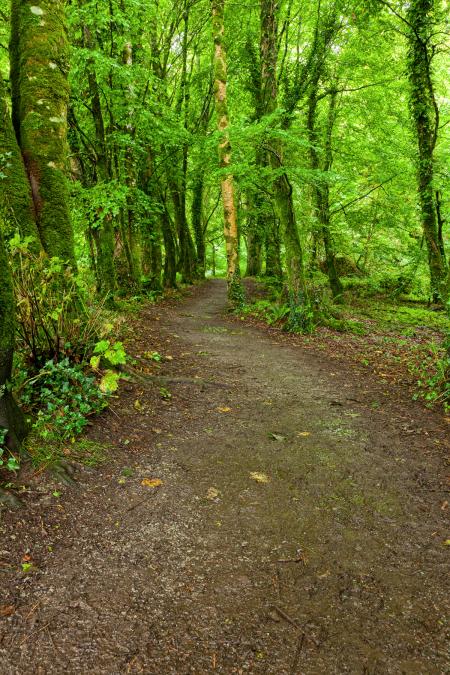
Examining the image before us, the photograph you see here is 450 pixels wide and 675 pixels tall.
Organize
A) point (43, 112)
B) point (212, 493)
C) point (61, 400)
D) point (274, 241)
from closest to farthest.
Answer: point (212, 493) < point (61, 400) < point (43, 112) < point (274, 241)

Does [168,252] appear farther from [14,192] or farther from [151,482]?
[151,482]

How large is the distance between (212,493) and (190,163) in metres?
20.1

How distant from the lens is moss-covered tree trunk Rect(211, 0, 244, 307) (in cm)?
1237

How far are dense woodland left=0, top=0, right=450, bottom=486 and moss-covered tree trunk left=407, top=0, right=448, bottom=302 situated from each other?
0.04m

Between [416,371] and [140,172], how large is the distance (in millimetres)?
12169

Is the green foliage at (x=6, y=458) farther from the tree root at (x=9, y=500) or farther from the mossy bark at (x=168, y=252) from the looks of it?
the mossy bark at (x=168, y=252)

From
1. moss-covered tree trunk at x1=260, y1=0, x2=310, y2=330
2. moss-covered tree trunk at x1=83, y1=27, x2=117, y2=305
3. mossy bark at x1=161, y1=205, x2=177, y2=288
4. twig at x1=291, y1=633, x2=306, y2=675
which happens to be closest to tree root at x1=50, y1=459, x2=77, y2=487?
twig at x1=291, y1=633, x2=306, y2=675

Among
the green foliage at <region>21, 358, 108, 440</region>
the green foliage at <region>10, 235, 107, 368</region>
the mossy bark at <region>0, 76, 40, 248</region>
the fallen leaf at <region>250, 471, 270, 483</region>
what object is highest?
the mossy bark at <region>0, 76, 40, 248</region>

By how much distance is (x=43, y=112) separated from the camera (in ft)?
16.9

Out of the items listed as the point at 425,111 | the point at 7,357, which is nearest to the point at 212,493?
the point at 7,357

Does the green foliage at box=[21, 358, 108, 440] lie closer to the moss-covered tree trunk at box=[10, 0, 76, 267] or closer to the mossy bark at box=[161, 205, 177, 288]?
the moss-covered tree trunk at box=[10, 0, 76, 267]

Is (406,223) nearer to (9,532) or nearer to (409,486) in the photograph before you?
(409,486)

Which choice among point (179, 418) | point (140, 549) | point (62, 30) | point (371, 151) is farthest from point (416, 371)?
point (371, 151)

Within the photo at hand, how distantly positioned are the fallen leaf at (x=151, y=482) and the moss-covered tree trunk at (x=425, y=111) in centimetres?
851
